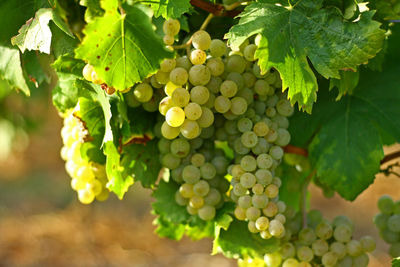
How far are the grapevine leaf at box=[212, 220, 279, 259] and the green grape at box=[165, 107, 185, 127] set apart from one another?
20 centimetres

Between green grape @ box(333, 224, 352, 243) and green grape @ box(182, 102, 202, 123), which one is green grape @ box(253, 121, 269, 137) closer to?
green grape @ box(182, 102, 202, 123)

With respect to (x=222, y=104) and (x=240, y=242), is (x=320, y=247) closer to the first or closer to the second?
(x=240, y=242)

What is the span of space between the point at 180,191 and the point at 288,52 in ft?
0.96

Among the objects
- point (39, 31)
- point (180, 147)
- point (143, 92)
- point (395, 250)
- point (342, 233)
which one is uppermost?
point (39, 31)

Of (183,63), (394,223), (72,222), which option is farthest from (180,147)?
(72,222)

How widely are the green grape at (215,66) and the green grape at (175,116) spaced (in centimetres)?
8

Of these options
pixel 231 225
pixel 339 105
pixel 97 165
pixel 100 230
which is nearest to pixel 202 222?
pixel 231 225

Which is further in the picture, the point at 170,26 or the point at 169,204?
the point at 169,204

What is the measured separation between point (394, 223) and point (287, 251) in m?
0.26

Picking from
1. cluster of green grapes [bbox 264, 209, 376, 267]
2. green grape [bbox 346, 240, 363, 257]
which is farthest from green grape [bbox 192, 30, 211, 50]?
green grape [bbox 346, 240, 363, 257]

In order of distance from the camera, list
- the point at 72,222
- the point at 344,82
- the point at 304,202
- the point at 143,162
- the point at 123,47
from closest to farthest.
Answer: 1. the point at 123,47
2. the point at 344,82
3. the point at 143,162
4. the point at 304,202
5. the point at 72,222

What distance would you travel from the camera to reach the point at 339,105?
880 millimetres

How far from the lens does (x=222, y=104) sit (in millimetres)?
703

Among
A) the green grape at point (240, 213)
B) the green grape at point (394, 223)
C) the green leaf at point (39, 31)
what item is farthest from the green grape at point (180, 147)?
the green grape at point (394, 223)
